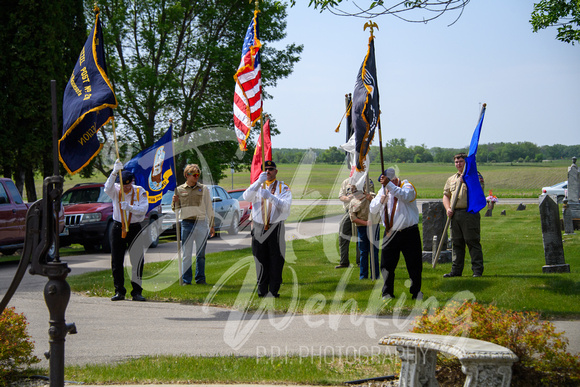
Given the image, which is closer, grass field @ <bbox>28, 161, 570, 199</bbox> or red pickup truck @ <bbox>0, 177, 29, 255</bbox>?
red pickup truck @ <bbox>0, 177, 29, 255</bbox>

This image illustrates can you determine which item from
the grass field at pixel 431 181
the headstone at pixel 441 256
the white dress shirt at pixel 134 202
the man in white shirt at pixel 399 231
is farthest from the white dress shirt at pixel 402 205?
the grass field at pixel 431 181

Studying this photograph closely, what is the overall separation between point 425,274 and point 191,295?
4.15 metres

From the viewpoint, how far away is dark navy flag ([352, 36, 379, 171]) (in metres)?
9.73

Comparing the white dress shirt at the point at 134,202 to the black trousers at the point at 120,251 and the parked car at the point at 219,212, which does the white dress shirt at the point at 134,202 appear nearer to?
the black trousers at the point at 120,251

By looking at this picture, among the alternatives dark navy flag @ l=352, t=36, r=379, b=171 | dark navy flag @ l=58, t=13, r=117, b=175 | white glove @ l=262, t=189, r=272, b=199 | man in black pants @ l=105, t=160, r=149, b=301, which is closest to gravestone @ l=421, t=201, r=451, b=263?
dark navy flag @ l=352, t=36, r=379, b=171

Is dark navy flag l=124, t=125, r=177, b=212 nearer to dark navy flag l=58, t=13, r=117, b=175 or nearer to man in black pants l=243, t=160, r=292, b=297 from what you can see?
man in black pants l=243, t=160, r=292, b=297

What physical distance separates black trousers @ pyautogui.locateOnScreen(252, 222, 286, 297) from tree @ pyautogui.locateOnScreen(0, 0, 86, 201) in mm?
14131

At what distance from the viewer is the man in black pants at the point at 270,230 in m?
10.0

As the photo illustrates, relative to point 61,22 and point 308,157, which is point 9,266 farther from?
point 308,157

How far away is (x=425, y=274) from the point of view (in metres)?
11.1

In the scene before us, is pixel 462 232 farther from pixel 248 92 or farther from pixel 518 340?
pixel 518 340

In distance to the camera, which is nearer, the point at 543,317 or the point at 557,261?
the point at 543,317

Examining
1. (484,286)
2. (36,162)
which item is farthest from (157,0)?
(484,286)

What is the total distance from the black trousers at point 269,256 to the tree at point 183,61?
17.2 metres
